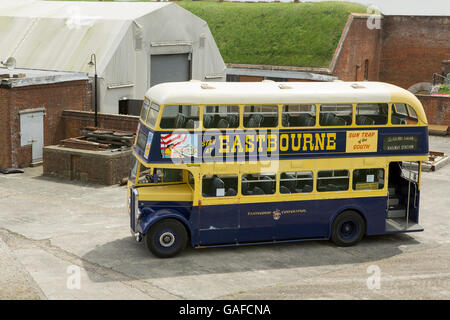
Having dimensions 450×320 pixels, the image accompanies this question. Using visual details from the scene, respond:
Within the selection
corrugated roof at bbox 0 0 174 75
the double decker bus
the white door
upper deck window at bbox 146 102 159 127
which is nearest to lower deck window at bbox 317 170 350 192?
the double decker bus

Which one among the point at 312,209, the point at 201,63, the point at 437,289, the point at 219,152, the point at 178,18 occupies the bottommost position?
the point at 437,289

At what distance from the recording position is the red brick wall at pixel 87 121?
27000mm

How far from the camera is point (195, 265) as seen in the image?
1545cm

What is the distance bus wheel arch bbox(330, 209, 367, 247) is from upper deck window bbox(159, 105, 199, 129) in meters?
4.69

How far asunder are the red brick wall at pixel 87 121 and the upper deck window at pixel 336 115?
477 inches

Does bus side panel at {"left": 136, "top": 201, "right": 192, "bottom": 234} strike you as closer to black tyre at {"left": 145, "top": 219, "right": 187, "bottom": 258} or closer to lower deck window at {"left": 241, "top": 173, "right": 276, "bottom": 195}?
black tyre at {"left": 145, "top": 219, "right": 187, "bottom": 258}

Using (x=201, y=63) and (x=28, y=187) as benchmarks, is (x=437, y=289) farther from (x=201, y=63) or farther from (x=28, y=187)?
(x=201, y=63)

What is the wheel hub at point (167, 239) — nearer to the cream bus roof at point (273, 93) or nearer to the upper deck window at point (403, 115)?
the cream bus roof at point (273, 93)

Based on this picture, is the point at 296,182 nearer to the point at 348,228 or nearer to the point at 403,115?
the point at 348,228

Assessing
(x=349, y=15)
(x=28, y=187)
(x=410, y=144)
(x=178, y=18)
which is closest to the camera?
(x=410, y=144)

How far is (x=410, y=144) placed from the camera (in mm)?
16938

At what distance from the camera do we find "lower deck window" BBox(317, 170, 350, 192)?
16.7 m

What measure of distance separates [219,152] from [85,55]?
59.3 feet

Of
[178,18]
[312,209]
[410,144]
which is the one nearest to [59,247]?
[312,209]
